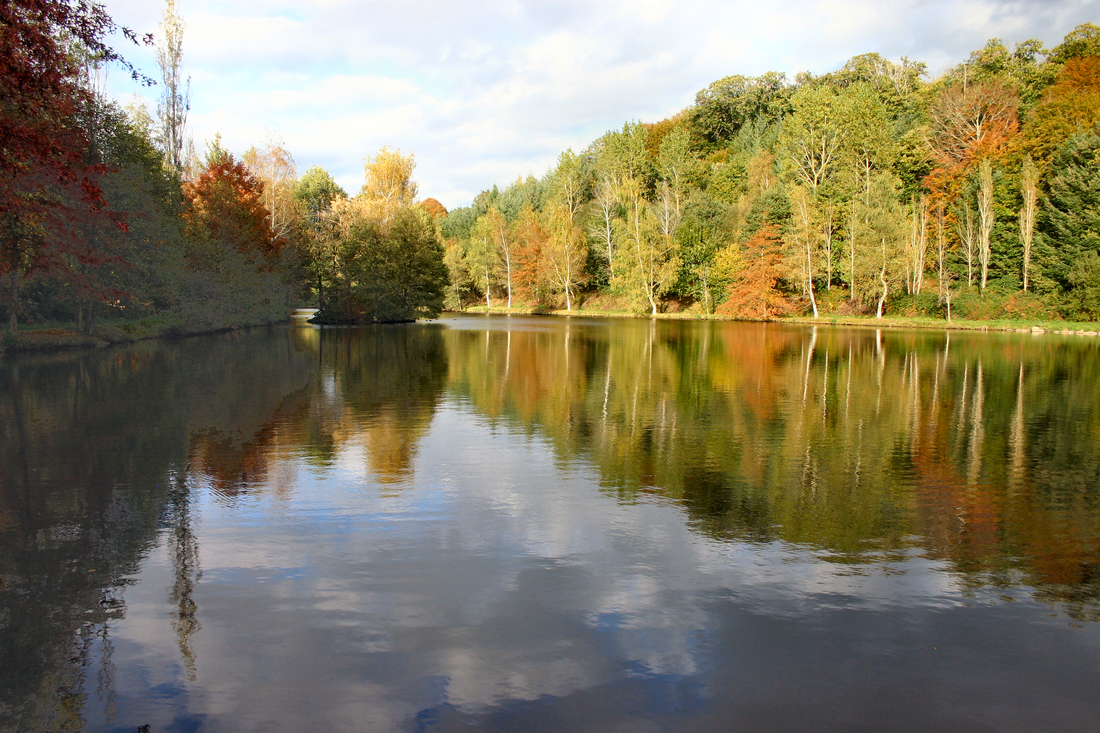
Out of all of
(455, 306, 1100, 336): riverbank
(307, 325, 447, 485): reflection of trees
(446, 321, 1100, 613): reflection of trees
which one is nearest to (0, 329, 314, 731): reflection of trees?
(307, 325, 447, 485): reflection of trees

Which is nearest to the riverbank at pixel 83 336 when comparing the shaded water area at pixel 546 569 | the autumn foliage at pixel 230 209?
the autumn foliage at pixel 230 209

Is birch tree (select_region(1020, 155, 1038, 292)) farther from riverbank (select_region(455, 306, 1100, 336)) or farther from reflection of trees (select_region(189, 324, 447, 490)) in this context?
reflection of trees (select_region(189, 324, 447, 490))

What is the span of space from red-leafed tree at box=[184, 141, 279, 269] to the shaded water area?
100 ft

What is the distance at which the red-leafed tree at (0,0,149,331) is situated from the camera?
388 inches

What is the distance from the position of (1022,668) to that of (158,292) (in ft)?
122

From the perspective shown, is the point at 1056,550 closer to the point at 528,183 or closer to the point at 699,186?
the point at 699,186

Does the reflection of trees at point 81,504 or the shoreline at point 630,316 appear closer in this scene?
the reflection of trees at point 81,504

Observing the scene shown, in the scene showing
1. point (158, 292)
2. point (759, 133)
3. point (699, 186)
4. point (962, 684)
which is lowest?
point (962, 684)

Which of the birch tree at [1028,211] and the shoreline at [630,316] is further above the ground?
the birch tree at [1028,211]

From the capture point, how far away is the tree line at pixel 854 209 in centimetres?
4944

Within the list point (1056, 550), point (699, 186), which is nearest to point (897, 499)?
point (1056, 550)

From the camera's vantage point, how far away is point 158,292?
34.6 metres

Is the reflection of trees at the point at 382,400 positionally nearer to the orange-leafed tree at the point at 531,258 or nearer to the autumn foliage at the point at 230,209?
the autumn foliage at the point at 230,209

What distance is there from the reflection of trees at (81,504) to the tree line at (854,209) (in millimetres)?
47091
